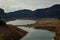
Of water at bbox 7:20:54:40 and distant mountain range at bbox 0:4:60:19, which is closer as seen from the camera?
water at bbox 7:20:54:40

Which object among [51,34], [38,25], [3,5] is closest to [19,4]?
[3,5]

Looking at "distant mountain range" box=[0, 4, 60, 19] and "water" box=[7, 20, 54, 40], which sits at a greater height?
"distant mountain range" box=[0, 4, 60, 19]

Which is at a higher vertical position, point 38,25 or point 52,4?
point 52,4

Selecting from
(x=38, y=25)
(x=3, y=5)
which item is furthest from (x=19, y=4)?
(x=38, y=25)

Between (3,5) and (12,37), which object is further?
(3,5)

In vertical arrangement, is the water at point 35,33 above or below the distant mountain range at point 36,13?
below

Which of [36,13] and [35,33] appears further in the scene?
[36,13]

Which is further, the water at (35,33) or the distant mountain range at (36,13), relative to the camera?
the distant mountain range at (36,13)

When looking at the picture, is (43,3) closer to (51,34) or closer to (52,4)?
(52,4)

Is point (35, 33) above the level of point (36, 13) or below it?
below

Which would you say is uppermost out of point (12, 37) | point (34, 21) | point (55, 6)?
point (55, 6)
